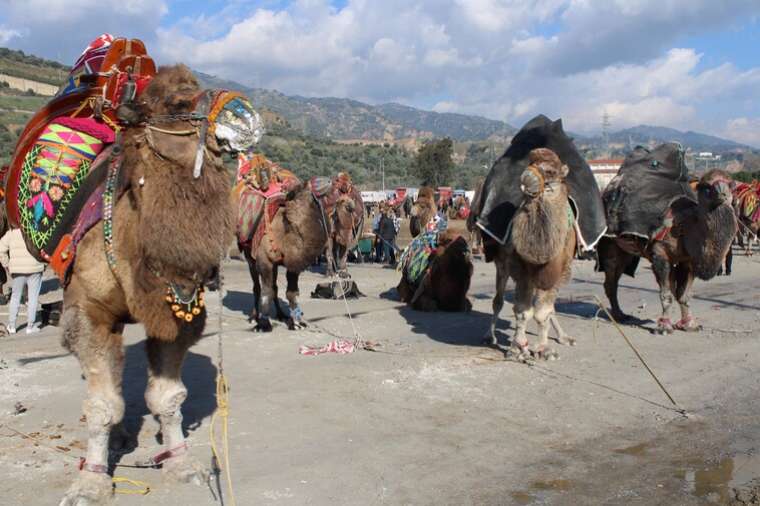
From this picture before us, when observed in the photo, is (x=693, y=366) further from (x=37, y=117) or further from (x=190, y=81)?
(x=37, y=117)

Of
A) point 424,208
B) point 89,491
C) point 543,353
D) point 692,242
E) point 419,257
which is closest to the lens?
point 89,491

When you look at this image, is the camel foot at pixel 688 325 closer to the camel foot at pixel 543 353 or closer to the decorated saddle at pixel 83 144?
the camel foot at pixel 543 353

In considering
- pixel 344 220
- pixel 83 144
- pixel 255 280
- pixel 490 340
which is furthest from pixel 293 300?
pixel 344 220

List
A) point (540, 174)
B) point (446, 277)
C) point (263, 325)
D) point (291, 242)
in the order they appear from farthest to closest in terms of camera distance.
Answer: point (446, 277), point (263, 325), point (291, 242), point (540, 174)

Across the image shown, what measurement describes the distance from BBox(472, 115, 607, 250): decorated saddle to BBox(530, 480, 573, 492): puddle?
4.06 metres

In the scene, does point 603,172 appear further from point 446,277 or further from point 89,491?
point 89,491

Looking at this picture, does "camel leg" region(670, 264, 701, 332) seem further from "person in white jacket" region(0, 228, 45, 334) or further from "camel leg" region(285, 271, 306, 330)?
"person in white jacket" region(0, 228, 45, 334)

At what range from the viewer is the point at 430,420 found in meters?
6.62

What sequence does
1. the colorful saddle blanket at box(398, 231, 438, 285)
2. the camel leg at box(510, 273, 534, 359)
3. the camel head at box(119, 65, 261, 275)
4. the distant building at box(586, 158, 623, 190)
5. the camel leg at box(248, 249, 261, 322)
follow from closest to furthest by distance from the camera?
the camel head at box(119, 65, 261, 275) < the camel leg at box(510, 273, 534, 359) < the camel leg at box(248, 249, 261, 322) < the colorful saddle blanket at box(398, 231, 438, 285) < the distant building at box(586, 158, 623, 190)

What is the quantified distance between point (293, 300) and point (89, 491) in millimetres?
6429

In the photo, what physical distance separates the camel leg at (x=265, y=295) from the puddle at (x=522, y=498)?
6.21 meters

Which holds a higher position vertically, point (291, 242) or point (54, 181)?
point (54, 181)

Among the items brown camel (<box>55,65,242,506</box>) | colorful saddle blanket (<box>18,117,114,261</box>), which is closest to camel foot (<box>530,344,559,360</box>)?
brown camel (<box>55,65,242,506</box>)

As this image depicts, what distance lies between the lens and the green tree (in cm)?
7094
